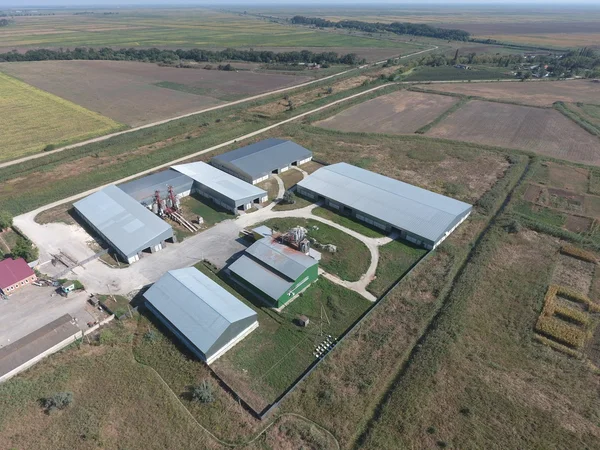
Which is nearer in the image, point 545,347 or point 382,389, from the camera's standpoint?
point 382,389

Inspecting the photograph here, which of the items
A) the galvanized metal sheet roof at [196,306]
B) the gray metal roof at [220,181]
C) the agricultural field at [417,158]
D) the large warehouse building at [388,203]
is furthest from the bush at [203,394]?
the agricultural field at [417,158]

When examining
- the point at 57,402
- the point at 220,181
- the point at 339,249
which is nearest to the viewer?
the point at 57,402

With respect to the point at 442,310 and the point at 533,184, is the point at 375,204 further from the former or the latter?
the point at 533,184

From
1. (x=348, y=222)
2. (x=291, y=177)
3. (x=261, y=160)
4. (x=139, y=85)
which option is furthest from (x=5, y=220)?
(x=139, y=85)

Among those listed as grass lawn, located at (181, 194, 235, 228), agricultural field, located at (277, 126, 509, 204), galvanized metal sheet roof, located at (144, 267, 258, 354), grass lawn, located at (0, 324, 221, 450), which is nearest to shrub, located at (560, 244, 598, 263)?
agricultural field, located at (277, 126, 509, 204)

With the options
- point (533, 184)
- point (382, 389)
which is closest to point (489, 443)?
point (382, 389)

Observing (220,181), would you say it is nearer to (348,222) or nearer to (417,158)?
(348,222)

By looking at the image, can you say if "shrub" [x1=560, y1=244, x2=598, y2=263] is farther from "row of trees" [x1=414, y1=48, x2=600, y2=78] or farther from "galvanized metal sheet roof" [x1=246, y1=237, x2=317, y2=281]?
"row of trees" [x1=414, y1=48, x2=600, y2=78]
